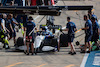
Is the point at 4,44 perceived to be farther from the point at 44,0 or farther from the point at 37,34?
the point at 44,0

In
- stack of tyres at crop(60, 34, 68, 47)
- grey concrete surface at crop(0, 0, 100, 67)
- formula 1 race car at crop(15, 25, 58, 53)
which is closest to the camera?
grey concrete surface at crop(0, 0, 100, 67)

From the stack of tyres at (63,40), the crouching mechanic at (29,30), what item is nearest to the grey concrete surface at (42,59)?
the stack of tyres at (63,40)

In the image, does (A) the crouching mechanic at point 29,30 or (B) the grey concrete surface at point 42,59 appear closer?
(B) the grey concrete surface at point 42,59

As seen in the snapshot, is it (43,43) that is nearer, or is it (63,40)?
(43,43)

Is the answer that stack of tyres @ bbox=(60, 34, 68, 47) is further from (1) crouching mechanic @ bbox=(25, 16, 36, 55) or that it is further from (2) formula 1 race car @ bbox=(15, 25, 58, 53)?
(1) crouching mechanic @ bbox=(25, 16, 36, 55)

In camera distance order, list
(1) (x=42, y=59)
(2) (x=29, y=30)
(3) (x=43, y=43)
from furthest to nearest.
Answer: (3) (x=43, y=43) < (2) (x=29, y=30) < (1) (x=42, y=59)

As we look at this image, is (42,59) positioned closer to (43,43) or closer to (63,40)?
(43,43)

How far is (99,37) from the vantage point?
1716cm

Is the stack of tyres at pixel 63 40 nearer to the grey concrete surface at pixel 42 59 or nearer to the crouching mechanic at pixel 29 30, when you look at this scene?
the grey concrete surface at pixel 42 59

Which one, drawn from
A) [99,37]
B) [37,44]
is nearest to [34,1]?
[37,44]

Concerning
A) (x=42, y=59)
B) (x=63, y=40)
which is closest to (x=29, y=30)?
(x=42, y=59)

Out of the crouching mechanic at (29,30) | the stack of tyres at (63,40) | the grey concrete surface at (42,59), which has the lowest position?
the grey concrete surface at (42,59)

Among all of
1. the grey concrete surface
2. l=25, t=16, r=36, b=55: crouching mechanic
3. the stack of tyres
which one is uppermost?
l=25, t=16, r=36, b=55: crouching mechanic

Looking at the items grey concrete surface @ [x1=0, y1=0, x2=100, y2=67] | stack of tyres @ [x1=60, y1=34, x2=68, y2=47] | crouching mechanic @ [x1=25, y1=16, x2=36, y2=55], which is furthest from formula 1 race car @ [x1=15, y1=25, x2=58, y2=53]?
stack of tyres @ [x1=60, y1=34, x2=68, y2=47]
